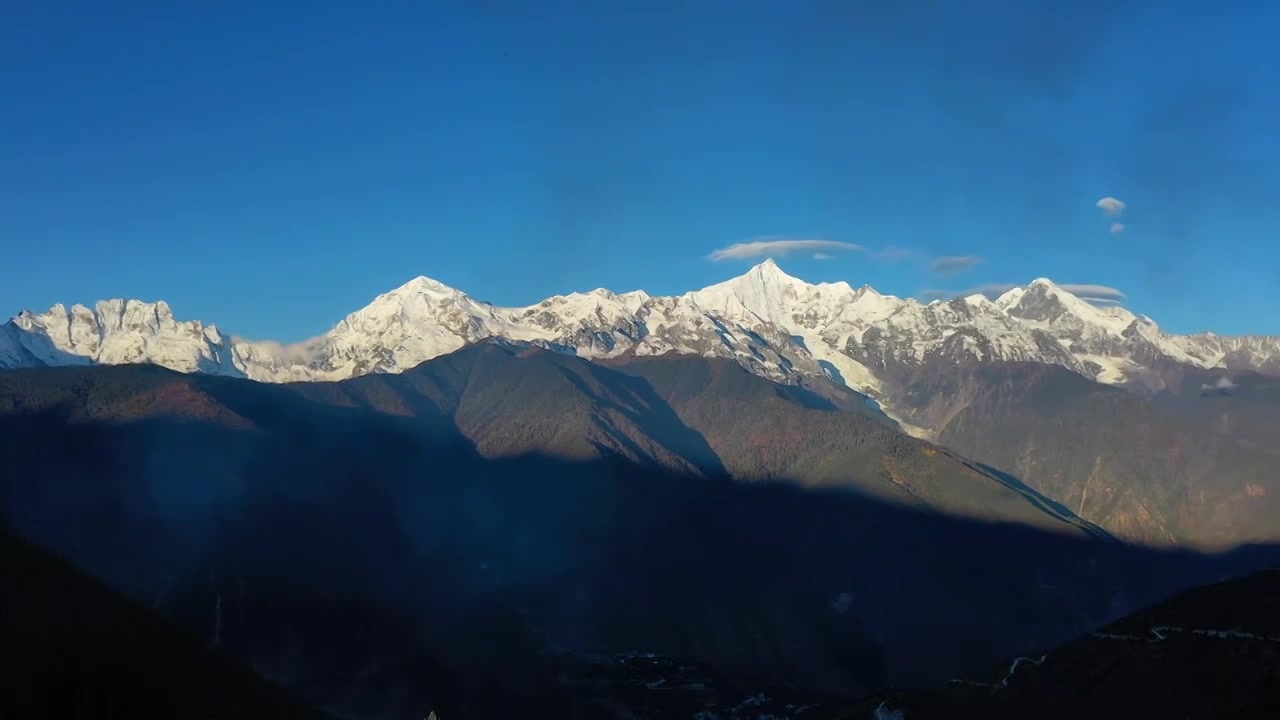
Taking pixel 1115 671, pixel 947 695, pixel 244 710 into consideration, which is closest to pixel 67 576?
pixel 244 710

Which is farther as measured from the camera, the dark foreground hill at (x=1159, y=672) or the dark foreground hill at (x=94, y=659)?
the dark foreground hill at (x=94, y=659)

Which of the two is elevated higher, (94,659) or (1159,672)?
(1159,672)

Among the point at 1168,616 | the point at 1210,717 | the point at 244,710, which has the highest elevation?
the point at 1168,616

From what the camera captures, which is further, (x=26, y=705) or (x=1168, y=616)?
(x=1168, y=616)

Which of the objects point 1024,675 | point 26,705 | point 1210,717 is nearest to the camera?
point 1210,717

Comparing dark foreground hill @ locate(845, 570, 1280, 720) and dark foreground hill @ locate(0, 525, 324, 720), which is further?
dark foreground hill @ locate(0, 525, 324, 720)

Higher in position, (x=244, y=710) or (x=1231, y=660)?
(x=1231, y=660)

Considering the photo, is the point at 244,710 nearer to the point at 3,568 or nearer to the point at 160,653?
the point at 160,653

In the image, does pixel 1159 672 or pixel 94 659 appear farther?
pixel 94 659
